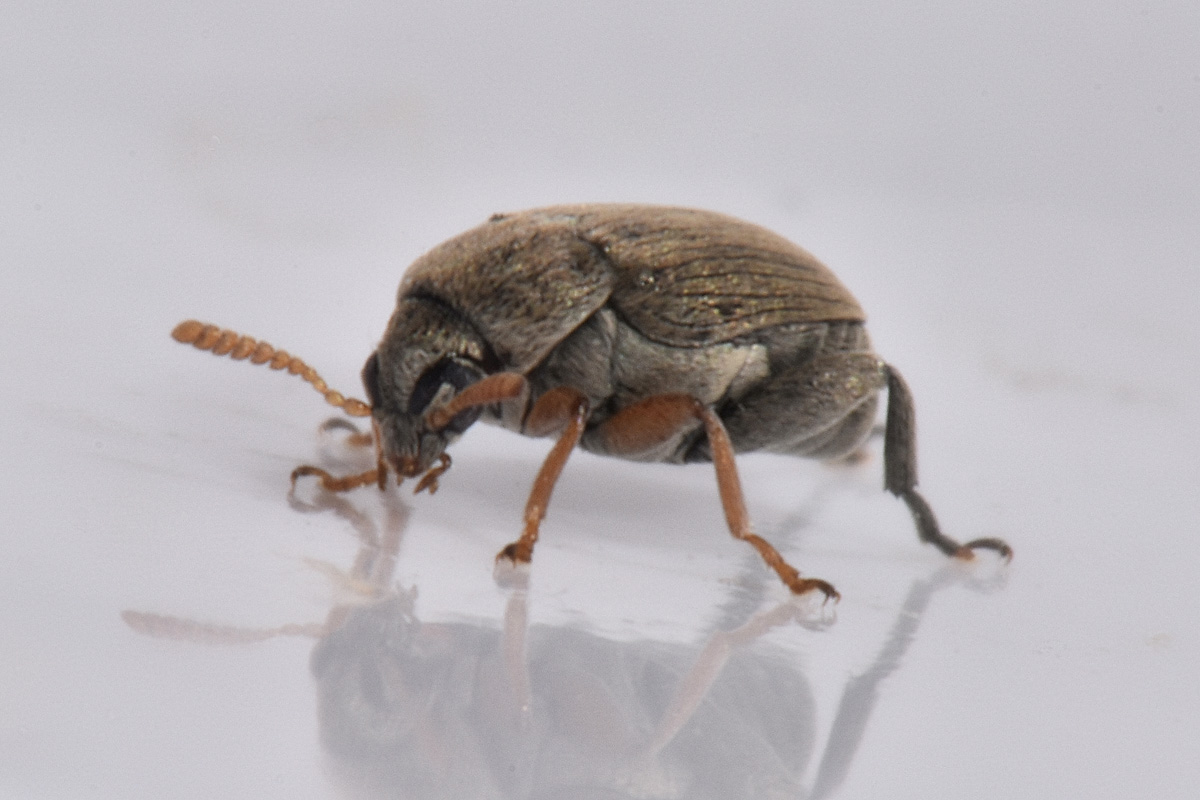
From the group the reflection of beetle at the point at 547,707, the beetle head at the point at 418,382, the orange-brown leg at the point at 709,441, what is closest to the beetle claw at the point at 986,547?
the orange-brown leg at the point at 709,441

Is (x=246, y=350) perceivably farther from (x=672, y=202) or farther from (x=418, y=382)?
(x=672, y=202)

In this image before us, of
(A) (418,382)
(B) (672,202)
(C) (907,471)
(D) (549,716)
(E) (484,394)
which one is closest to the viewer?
(D) (549,716)

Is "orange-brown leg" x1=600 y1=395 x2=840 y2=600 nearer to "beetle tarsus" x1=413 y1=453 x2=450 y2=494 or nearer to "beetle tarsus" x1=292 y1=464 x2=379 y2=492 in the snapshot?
"beetle tarsus" x1=413 y1=453 x2=450 y2=494

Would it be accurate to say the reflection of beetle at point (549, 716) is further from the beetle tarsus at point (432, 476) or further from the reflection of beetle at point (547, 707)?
the beetle tarsus at point (432, 476)

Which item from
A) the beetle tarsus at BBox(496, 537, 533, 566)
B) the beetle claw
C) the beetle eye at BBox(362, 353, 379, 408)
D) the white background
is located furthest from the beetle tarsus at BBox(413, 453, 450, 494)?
the beetle claw

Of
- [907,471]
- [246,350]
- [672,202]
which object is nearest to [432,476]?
[246,350]

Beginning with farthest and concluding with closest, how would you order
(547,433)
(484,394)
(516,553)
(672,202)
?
1. (672,202)
2. (547,433)
3. (484,394)
4. (516,553)

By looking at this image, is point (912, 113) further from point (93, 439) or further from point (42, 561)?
point (42, 561)
